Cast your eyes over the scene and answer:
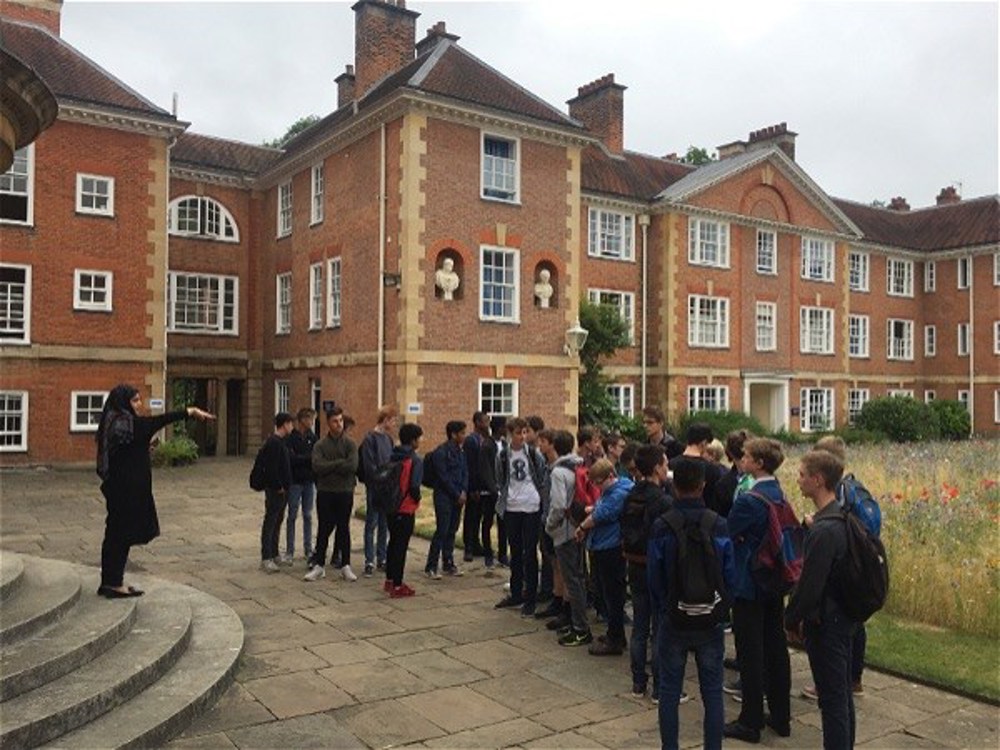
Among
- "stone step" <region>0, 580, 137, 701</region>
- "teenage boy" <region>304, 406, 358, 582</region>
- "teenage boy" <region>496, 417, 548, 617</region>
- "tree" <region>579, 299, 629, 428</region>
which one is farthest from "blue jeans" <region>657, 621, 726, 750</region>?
"tree" <region>579, 299, 629, 428</region>

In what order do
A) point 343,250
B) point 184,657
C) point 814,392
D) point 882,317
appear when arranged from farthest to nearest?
point 882,317 < point 814,392 < point 343,250 < point 184,657

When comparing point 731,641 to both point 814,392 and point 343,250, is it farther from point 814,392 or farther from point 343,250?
point 814,392

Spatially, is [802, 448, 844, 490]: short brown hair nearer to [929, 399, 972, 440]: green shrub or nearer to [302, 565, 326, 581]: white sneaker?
[302, 565, 326, 581]: white sneaker

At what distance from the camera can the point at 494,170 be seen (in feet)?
77.0

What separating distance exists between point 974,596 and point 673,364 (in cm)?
2251

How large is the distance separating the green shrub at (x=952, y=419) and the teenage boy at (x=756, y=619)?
34.9 m

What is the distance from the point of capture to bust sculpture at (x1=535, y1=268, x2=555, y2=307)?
78.6 feet

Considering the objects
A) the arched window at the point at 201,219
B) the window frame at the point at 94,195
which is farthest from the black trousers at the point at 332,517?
the arched window at the point at 201,219

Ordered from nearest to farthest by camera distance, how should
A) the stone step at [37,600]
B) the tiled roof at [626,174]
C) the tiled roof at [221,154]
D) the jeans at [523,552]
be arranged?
the stone step at [37,600], the jeans at [523,552], the tiled roof at [221,154], the tiled roof at [626,174]

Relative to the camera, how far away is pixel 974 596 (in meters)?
8.09

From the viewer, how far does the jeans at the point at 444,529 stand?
9.80 meters

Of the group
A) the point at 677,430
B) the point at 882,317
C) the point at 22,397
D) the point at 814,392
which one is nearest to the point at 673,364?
the point at 677,430

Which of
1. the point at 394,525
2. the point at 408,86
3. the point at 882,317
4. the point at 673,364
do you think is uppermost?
the point at 408,86

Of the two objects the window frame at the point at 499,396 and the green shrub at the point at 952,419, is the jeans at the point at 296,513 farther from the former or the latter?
the green shrub at the point at 952,419
